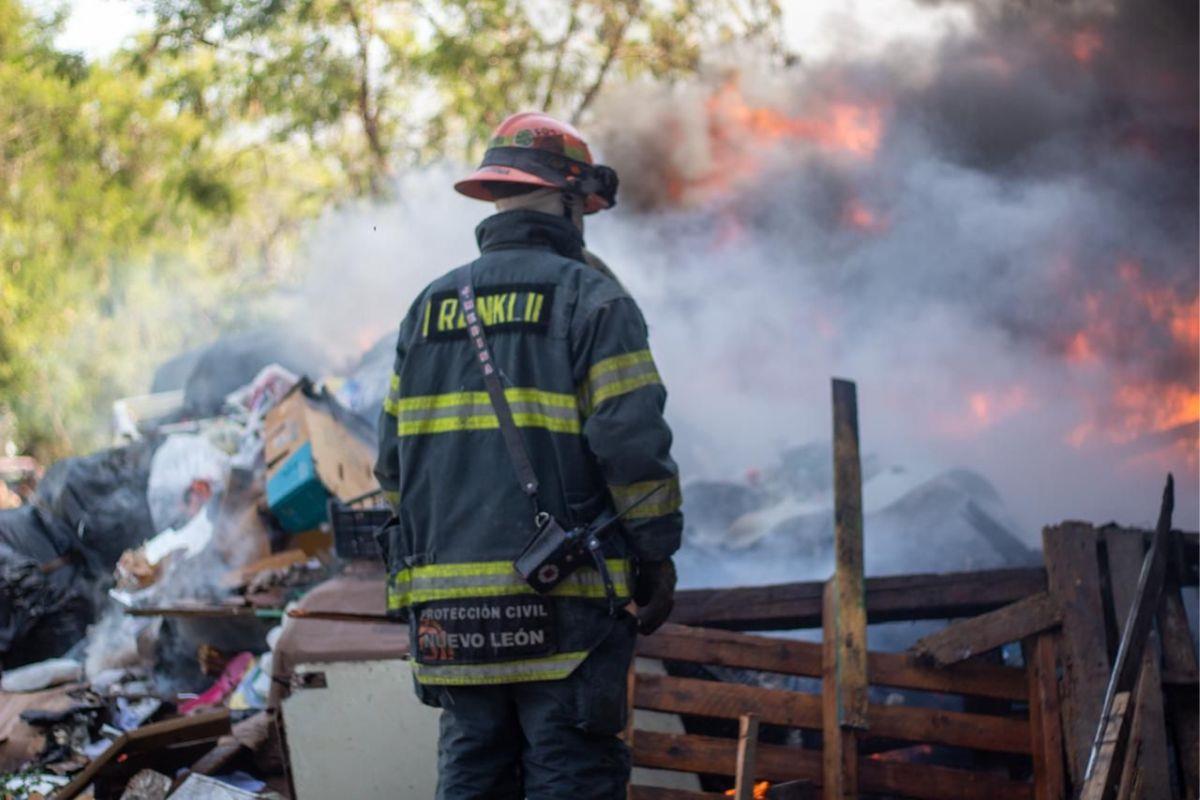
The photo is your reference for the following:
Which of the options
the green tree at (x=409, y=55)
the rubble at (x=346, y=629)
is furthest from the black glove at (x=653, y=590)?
the green tree at (x=409, y=55)

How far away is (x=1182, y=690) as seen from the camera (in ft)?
11.7

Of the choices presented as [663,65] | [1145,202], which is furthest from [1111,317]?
[663,65]

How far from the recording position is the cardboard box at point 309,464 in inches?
236

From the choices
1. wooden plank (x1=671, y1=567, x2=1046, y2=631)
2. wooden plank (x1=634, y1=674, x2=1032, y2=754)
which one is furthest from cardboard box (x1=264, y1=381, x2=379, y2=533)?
wooden plank (x1=634, y1=674, x2=1032, y2=754)

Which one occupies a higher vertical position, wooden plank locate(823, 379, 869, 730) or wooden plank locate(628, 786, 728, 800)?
wooden plank locate(823, 379, 869, 730)

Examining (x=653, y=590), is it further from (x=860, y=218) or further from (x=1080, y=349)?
Answer: (x=860, y=218)

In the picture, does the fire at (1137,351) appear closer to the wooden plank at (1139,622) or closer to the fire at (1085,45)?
the fire at (1085,45)

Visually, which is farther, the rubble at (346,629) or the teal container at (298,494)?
the teal container at (298,494)

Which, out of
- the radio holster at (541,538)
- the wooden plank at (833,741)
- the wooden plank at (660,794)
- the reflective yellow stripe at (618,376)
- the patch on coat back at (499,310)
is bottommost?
the wooden plank at (660,794)

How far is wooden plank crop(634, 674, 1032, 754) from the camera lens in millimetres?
3678

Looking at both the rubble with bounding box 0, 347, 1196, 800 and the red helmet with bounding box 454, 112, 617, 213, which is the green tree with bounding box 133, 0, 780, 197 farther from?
the red helmet with bounding box 454, 112, 617, 213

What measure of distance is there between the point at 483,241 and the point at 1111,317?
145 inches

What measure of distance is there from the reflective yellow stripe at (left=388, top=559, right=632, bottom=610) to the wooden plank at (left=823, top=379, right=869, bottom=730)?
4.13 ft

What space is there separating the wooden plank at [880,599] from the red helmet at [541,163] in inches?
60.6
